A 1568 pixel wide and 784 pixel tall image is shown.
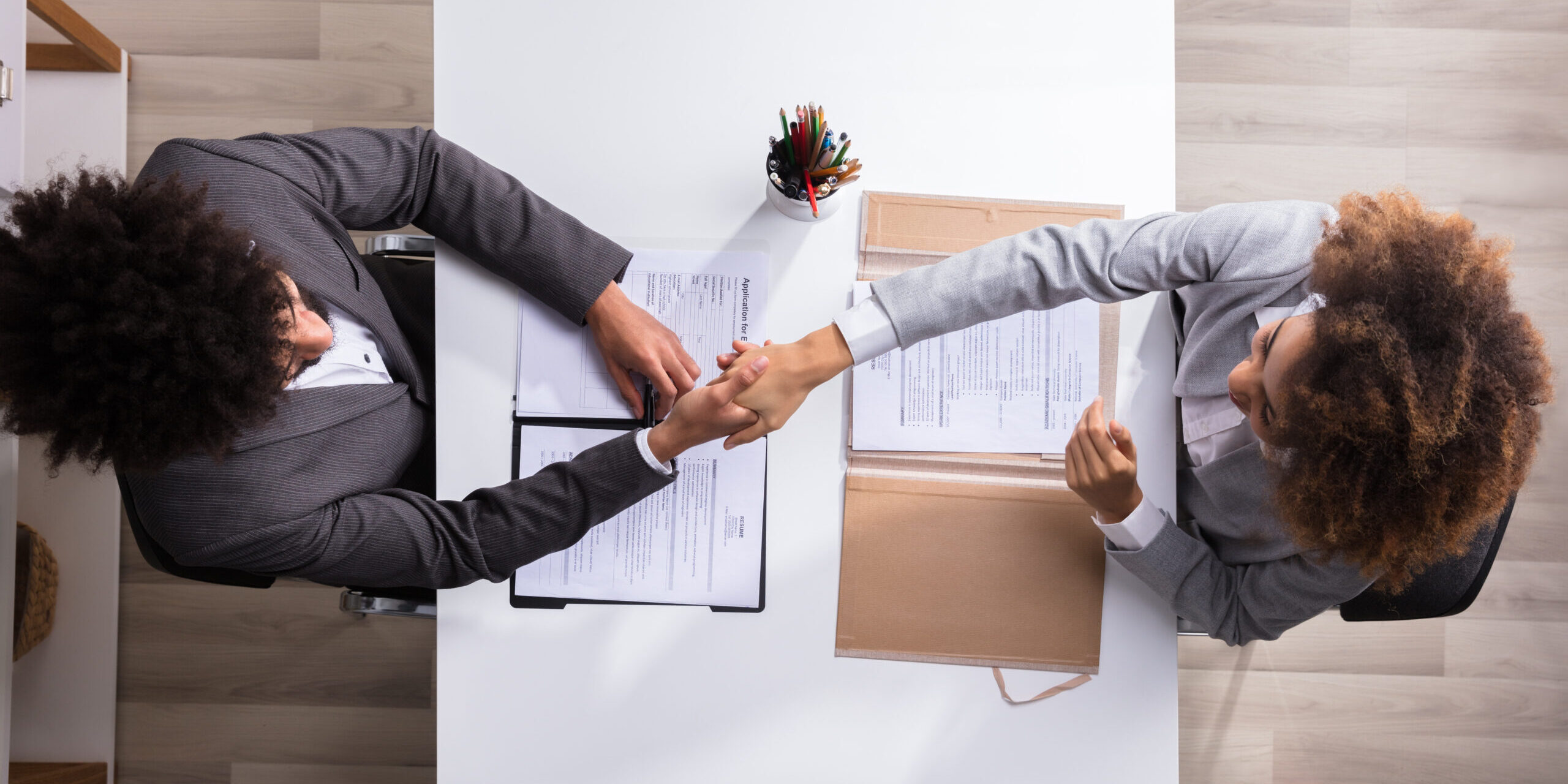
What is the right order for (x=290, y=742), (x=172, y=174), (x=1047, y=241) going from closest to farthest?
(x=172, y=174), (x=1047, y=241), (x=290, y=742)

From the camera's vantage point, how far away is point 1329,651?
1813mm

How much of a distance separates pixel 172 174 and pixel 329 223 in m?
0.19

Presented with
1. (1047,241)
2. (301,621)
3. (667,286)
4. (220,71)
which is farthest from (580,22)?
(301,621)

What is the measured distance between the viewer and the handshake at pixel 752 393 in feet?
3.37

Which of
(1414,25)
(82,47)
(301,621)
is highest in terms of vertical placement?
(1414,25)

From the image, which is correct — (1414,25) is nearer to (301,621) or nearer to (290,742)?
(301,621)

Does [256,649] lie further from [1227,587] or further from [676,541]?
[1227,587]

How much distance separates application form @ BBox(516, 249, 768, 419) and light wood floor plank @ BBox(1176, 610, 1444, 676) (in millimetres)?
1326

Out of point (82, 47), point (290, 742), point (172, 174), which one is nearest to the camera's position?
point (172, 174)

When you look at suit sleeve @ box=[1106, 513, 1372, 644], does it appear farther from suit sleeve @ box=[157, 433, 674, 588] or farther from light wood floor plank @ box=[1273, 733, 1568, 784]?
light wood floor plank @ box=[1273, 733, 1568, 784]

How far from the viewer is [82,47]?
1.66 meters

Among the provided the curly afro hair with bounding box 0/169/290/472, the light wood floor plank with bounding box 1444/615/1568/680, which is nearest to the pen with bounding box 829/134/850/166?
the curly afro hair with bounding box 0/169/290/472

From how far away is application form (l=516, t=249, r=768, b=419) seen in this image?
1.13 meters

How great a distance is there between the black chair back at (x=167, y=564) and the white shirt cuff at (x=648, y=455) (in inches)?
22.0
